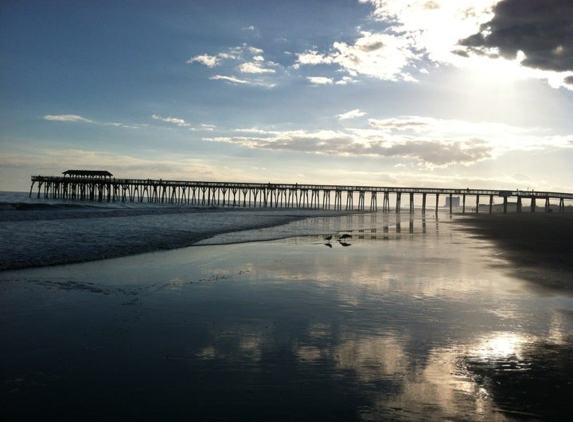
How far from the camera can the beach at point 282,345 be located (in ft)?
12.9

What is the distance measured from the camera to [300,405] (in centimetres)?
394

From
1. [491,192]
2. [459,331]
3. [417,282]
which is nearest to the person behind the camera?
[459,331]

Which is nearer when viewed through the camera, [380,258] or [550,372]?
[550,372]

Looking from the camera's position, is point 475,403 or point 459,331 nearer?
point 475,403

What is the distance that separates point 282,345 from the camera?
18.3ft

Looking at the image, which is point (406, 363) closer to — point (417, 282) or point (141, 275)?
point (417, 282)

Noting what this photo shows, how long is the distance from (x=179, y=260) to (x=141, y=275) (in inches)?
108

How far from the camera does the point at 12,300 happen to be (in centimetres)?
768

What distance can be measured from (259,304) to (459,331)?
10.6 ft

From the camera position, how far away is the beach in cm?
394

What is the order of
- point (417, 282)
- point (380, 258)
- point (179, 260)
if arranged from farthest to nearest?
point (380, 258), point (179, 260), point (417, 282)

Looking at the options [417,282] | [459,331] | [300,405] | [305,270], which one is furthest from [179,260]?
[300,405]

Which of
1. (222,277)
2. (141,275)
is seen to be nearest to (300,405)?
(222,277)

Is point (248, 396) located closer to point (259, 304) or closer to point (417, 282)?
point (259, 304)
